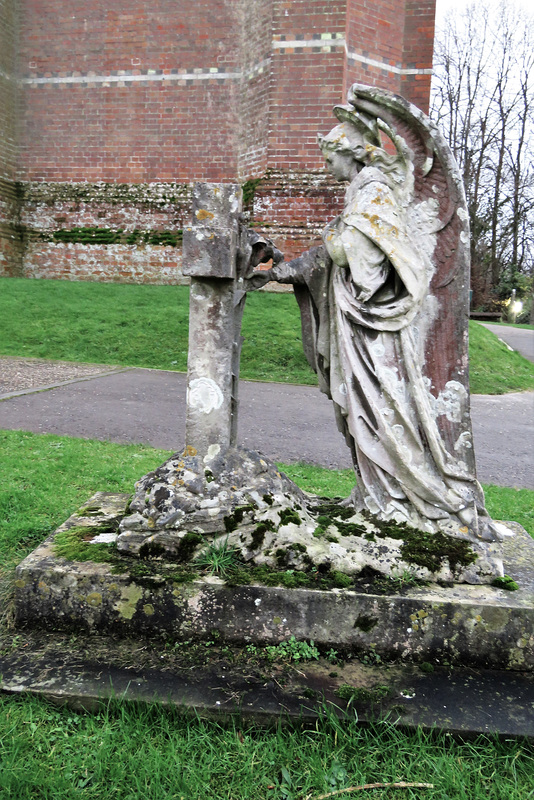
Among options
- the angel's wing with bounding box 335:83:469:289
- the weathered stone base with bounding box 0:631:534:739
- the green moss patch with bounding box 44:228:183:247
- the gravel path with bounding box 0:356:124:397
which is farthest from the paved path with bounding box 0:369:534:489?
the green moss patch with bounding box 44:228:183:247

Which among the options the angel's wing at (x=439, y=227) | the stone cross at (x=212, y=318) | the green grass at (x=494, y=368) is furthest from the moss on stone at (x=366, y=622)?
the green grass at (x=494, y=368)

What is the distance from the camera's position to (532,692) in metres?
2.35

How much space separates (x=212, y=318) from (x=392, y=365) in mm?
881

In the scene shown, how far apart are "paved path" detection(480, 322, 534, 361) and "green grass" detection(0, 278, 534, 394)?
2130 millimetres

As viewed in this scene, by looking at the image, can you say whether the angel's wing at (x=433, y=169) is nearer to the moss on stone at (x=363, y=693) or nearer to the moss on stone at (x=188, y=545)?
the moss on stone at (x=188, y=545)

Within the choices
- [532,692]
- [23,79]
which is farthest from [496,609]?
[23,79]

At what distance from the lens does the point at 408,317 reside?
109 inches

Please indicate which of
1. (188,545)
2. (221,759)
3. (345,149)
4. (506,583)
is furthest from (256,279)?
(221,759)

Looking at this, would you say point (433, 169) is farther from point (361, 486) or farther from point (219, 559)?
point (219, 559)

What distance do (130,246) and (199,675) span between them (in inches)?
640

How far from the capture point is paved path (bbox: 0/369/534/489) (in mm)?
6492

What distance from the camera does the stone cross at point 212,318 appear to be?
108 inches

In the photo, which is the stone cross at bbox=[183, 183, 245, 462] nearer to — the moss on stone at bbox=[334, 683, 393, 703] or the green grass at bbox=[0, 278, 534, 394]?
the moss on stone at bbox=[334, 683, 393, 703]

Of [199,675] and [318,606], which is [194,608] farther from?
[318,606]
